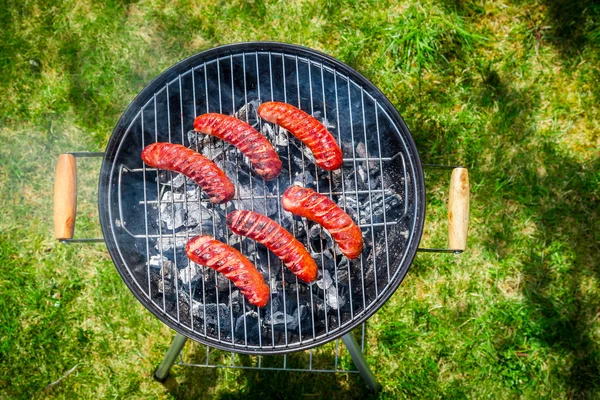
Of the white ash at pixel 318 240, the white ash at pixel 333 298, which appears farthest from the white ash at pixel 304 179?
the white ash at pixel 333 298

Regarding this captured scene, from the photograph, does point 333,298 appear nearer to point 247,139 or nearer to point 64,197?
point 247,139

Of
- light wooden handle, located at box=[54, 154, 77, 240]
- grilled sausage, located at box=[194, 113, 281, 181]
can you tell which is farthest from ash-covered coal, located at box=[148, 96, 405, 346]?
light wooden handle, located at box=[54, 154, 77, 240]

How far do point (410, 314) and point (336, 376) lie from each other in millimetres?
928

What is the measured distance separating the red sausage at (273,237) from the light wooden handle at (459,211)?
3.49 feet

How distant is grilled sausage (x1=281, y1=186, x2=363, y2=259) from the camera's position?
3.32m

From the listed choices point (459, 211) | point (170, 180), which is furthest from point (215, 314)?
point (459, 211)

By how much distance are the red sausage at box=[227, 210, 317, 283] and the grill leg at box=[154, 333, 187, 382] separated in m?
1.10

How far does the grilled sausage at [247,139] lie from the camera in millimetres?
3406

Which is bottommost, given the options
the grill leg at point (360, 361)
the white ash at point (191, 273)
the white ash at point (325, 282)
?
the grill leg at point (360, 361)

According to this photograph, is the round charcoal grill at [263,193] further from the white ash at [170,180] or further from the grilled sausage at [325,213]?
the grilled sausage at [325,213]

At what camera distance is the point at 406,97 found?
486 centimetres

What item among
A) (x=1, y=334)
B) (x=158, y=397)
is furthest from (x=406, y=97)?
(x=1, y=334)

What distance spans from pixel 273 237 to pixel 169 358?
1.64 m

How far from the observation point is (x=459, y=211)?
11.1ft
